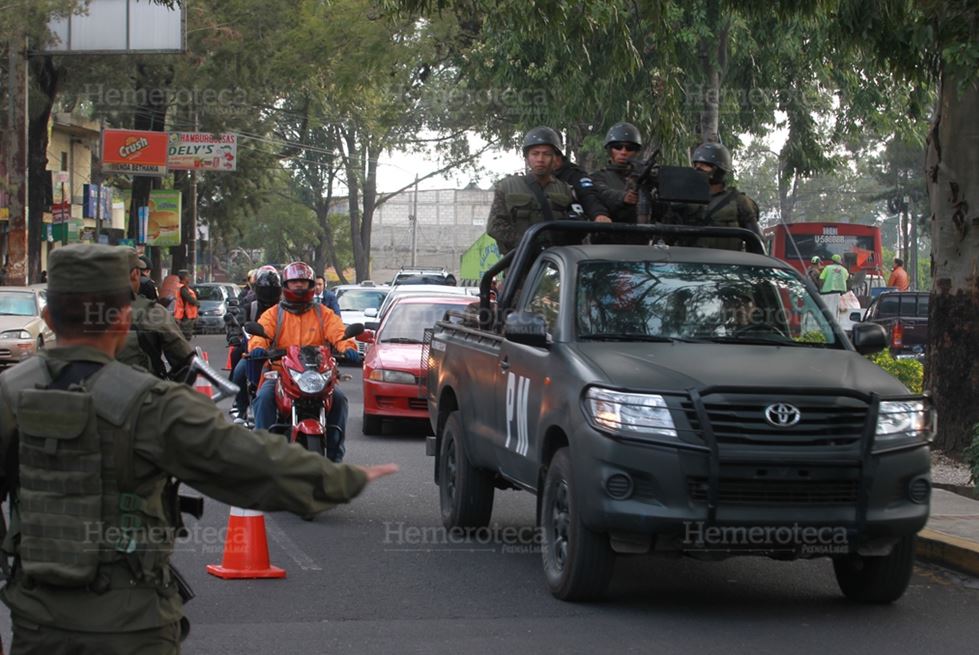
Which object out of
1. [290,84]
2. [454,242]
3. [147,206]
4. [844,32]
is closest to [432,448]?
[844,32]

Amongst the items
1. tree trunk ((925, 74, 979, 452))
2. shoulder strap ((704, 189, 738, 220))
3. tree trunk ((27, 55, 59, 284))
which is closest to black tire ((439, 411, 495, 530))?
shoulder strap ((704, 189, 738, 220))

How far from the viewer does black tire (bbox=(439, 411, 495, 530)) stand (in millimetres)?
9539

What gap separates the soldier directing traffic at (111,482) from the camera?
3.59 metres

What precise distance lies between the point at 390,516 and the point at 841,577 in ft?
12.5

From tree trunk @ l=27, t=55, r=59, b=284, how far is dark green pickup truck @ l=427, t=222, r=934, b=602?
29.6 metres

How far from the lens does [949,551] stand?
895cm

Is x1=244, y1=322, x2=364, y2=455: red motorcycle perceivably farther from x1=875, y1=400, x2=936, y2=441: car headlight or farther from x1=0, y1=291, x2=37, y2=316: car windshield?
x1=0, y1=291, x2=37, y2=316: car windshield

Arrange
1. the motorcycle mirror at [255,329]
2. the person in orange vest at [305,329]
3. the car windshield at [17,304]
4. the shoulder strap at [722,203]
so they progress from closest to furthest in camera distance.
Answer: the shoulder strap at [722,203] < the motorcycle mirror at [255,329] < the person in orange vest at [305,329] < the car windshield at [17,304]

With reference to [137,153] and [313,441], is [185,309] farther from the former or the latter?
[137,153]

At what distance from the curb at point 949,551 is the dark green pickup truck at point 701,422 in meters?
1.23

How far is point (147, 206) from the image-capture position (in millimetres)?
48906

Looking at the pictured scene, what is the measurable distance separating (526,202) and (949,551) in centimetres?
364

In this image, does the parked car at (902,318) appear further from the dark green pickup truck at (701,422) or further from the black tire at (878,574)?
the black tire at (878,574)

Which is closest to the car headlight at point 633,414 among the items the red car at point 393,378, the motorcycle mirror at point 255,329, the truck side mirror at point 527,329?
the truck side mirror at point 527,329
